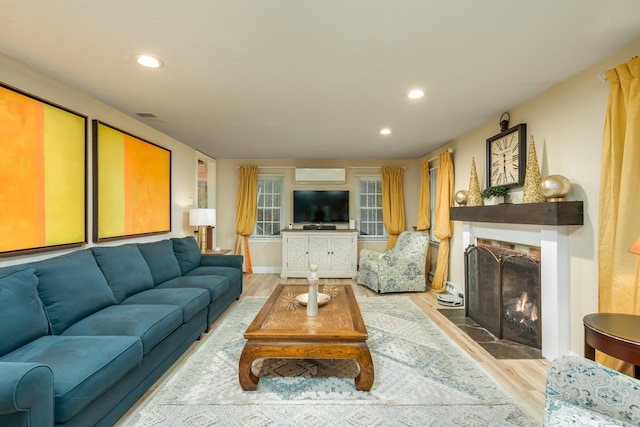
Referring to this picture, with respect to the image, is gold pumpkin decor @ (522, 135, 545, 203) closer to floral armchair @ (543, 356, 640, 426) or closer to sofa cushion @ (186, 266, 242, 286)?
floral armchair @ (543, 356, 640, 426)

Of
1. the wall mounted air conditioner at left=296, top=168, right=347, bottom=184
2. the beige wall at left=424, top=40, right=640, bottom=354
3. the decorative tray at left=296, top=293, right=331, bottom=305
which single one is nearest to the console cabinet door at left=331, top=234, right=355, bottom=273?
the wall mounted air conditioner at left=296, top=168, right=347, bottom=184

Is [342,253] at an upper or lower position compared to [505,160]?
lower

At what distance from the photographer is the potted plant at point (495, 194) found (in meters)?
3.21

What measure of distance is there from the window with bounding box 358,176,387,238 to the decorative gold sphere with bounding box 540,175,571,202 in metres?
3.88

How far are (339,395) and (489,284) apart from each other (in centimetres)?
217

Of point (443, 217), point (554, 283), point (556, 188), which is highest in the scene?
point (556, 188)

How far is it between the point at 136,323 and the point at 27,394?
2.88ft

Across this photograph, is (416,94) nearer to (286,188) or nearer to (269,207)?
(286,188)

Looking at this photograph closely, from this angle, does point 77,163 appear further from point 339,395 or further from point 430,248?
point 430,248

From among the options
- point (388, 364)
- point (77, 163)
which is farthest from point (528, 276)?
point (77, 163)

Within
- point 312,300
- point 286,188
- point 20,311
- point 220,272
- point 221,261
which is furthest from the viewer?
point 286,188

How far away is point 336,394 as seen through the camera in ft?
6.81

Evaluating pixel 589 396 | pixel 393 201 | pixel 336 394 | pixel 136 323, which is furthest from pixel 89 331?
pixel 393 201

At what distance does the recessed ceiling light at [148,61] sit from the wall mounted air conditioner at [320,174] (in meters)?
3.83
